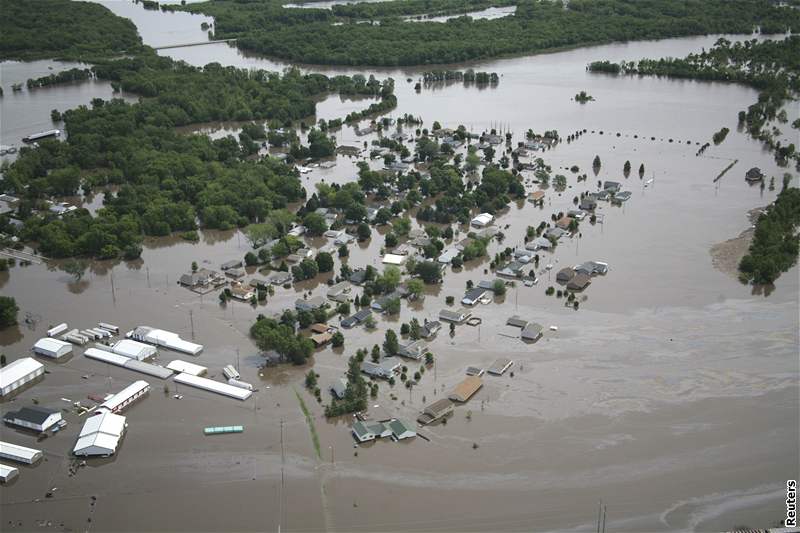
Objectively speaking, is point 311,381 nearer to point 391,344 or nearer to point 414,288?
point 391,344

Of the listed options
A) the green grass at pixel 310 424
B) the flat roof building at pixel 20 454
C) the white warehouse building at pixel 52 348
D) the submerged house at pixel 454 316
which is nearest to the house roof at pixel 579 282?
the submerged house at pixel 454 316

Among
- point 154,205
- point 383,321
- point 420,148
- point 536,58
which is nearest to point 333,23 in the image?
point 536,58

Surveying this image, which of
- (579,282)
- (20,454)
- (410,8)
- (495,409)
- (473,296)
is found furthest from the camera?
(410,8)

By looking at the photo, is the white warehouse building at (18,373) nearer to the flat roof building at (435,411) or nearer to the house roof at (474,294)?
the flat roof building at (435,411)

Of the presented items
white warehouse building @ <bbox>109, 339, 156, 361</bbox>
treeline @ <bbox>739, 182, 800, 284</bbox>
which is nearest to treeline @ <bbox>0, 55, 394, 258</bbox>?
white warehouse building @ <bbox>109, 339, 156, 361</bbox>

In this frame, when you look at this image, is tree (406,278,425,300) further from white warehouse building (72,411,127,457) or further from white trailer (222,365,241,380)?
white warehouse building (72,411,127,457)

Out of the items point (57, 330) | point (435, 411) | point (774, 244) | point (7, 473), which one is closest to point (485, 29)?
point (774, 244)

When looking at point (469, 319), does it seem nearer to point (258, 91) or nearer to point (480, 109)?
point (480, 109)
